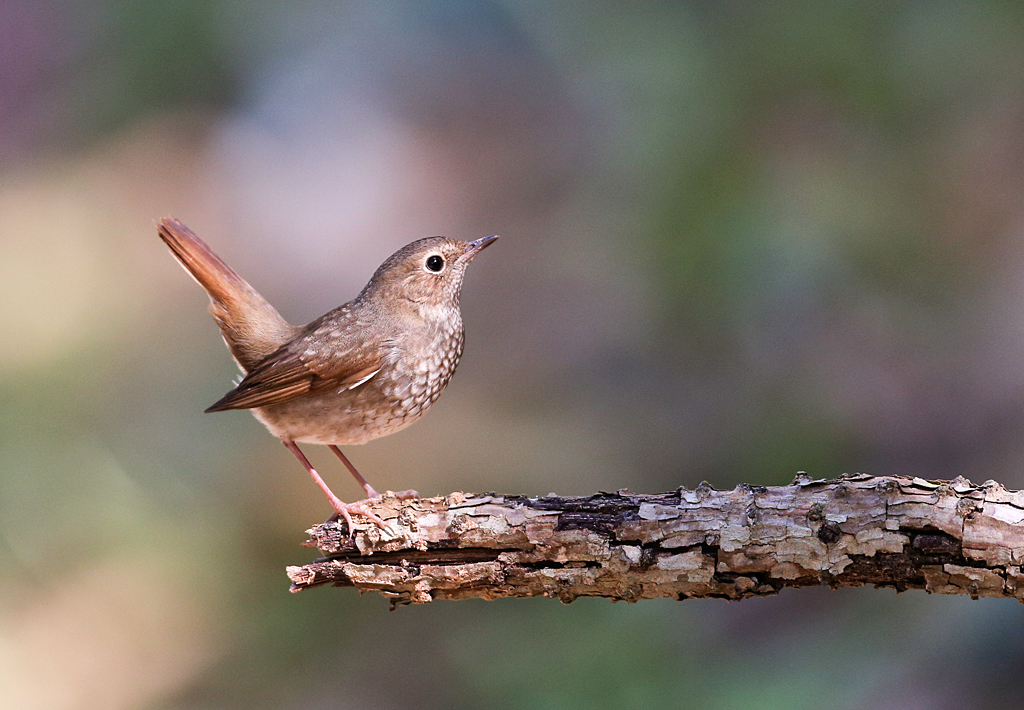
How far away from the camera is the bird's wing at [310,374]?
3467 mm

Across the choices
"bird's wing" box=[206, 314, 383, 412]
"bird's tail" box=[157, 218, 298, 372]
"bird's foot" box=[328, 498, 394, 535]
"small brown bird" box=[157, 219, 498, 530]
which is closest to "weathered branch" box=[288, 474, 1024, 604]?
"bird's foot" box=[328, 498, 394, 535]

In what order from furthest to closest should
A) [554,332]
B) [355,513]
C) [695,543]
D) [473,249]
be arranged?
[554,332], [473,249], [355,513], [695,543]

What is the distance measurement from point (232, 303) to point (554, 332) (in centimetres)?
497

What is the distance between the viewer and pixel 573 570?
9.75 ft

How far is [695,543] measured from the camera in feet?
9.45

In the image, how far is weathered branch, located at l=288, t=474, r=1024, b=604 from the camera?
2723 mm

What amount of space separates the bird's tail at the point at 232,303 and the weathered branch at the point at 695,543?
37.6 inches

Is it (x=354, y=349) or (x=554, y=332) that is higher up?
(x=554, y=332)

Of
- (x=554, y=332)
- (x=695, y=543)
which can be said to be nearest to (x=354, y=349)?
(x=695, y=543)

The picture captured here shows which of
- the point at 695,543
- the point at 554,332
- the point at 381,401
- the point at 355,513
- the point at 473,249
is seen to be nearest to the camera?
the point at 695,543

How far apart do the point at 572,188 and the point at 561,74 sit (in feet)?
4.71

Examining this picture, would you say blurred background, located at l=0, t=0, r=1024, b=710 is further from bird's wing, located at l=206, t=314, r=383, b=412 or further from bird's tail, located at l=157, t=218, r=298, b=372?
bird's tail, located at l=157, t=218, r=298, b=372

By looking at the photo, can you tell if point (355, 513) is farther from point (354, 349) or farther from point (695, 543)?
point (695, 543)

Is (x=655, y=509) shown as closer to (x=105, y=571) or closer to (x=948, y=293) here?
(x=105, y=571)
